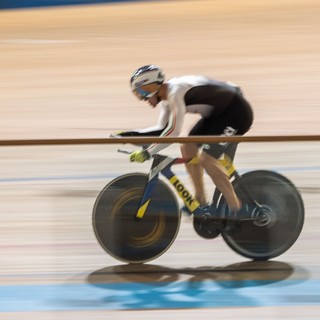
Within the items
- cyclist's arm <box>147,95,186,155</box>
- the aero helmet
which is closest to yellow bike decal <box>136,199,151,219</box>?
cyclist's arm <box>147,95,186,155</box>

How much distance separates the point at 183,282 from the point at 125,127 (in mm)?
5048

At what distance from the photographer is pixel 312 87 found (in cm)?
928

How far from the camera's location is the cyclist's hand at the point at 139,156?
10.4 feet

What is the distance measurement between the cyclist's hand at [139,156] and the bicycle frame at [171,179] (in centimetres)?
3

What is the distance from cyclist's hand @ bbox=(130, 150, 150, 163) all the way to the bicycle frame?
33 millimetres

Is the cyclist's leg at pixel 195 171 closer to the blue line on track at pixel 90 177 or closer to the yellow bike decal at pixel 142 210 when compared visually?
the blue line on track at pixel 90 177

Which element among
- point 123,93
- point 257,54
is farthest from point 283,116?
point 257,54

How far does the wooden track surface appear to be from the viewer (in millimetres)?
3152

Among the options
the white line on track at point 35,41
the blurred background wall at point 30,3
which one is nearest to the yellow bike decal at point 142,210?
the white line on track at point 35,41

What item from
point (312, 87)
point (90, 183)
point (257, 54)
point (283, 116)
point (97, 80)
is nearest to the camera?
point (90, 183)

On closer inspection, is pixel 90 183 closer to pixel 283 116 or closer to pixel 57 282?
pixel 57 282

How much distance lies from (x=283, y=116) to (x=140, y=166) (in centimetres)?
532

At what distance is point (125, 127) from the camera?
822cm

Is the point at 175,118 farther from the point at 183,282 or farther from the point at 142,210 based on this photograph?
the point at 183,282
